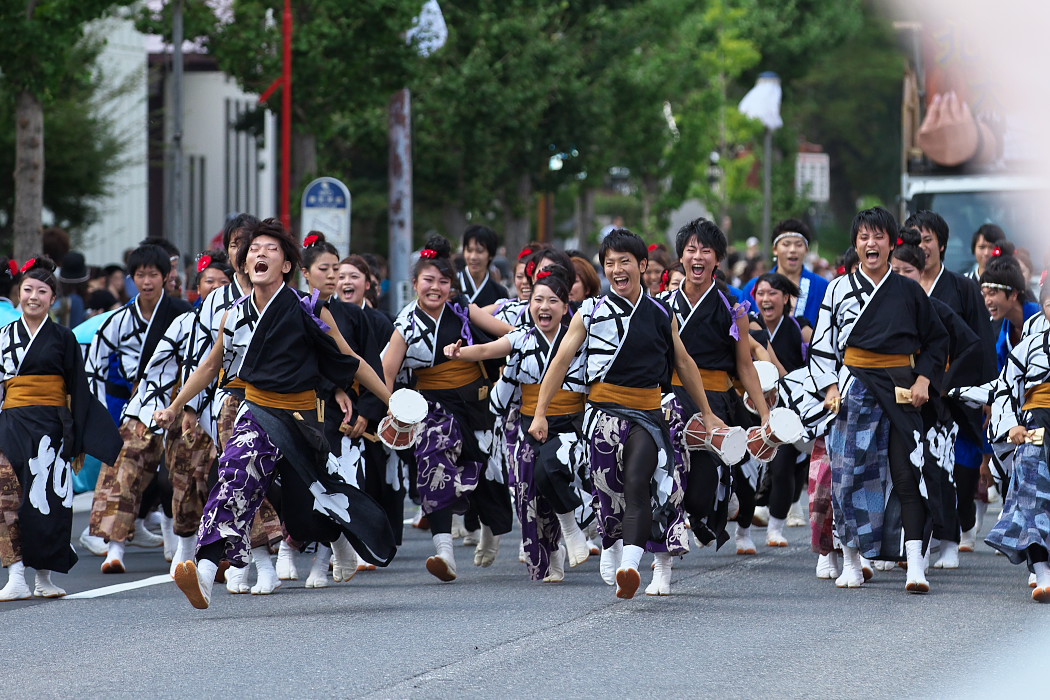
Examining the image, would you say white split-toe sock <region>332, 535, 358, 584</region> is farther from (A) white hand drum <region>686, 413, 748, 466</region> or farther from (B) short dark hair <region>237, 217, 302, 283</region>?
(A) white hand drum <region>686, 413, 748, 466</region>

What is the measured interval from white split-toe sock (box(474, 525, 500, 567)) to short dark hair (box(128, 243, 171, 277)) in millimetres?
2365

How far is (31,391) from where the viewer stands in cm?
779

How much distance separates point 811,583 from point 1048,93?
6.69 m

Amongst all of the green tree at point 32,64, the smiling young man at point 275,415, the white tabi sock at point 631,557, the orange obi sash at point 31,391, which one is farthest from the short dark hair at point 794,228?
the green tree at point 32,64

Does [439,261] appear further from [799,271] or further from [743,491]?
[799,271]

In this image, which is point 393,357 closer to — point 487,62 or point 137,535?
point 137,535

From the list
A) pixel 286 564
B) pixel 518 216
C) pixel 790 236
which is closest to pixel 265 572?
pixel 286 564

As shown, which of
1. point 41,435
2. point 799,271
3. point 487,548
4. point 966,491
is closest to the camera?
point 41,435

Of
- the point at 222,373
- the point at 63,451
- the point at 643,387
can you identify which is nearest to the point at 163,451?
the point at 63,451

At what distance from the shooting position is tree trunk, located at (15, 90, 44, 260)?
14945 millimetres

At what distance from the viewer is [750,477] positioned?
902cm

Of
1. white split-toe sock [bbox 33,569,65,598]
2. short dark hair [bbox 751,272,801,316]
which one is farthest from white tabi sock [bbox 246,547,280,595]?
short dark hair [bbox 751,272,801,316]

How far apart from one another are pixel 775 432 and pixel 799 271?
3.05 meters

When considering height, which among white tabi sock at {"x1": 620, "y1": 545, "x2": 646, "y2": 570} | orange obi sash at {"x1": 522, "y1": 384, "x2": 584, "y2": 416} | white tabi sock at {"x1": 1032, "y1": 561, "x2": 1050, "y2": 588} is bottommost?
white tabi sock at {"x1": 1032, "y1": 561, "x2": 1050, "y2": 588}
